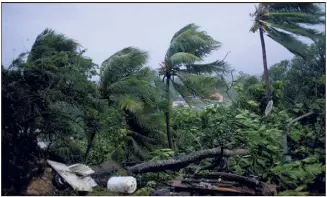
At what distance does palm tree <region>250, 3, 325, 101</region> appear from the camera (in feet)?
23.7

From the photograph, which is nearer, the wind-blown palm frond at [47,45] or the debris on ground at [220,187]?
the debris on ground at [220,187]

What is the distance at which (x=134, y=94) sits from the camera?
25.9 feet

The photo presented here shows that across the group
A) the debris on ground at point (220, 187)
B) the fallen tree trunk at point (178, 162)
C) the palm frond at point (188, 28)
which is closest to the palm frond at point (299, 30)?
the palm frond at point (188, 28)

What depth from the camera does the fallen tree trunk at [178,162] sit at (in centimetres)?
609

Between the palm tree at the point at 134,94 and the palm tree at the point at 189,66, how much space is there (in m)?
0.47

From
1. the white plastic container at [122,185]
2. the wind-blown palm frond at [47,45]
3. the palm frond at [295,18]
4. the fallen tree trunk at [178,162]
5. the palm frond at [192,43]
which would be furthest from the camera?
the palm frond at [192,43]

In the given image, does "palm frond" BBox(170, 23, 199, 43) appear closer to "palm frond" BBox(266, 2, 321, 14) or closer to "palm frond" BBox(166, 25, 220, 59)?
"palm frond" BBox(166, 25, 220, 59)

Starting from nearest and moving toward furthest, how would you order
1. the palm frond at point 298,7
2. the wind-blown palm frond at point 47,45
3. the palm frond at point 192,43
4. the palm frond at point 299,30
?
the wind-blown palm frond at point 47,45 < the palm frond at point 298,7 < the palm frond at point 299,30 < the palm frond at point 192,43

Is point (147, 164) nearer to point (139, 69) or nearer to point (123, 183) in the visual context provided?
point (123, 183)

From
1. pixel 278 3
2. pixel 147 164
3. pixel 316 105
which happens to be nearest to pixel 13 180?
pixel 147 164

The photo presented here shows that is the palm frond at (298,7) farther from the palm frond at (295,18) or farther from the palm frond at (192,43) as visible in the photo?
the palm frond at (192,43)

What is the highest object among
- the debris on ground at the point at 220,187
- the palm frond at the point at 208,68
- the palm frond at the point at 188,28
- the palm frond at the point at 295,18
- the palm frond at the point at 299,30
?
the palm frond at the point at 188,28

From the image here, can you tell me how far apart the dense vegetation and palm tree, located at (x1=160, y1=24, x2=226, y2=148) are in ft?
0.09

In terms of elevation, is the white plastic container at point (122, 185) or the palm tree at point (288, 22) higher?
the palm tree at point (288, 22)
